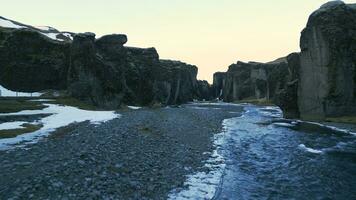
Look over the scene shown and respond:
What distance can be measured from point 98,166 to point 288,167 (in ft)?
43.5

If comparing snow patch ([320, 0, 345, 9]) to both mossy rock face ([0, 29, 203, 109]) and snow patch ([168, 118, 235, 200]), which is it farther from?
mossy rock face ([0, 29, 203, 109])

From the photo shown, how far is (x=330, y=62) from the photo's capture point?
2429 inches

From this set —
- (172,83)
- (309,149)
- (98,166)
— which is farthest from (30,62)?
(172,83)

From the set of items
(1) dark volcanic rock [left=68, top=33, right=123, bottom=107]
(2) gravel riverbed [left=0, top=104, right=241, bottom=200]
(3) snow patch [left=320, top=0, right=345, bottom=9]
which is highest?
(3) snow patch [left=320, top=0, right=345, bottom=9]

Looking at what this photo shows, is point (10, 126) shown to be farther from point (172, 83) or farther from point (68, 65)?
point (172, 83)

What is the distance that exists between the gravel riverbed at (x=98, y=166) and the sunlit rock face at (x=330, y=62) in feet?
118

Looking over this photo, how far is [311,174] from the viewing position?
904 inches

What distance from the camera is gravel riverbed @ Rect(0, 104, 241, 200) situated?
52.7 ft

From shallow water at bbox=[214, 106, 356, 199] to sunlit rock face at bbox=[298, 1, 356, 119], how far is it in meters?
20.7

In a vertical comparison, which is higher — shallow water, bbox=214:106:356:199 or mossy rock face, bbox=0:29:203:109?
mossy rock face, bbox=0:29:203:109

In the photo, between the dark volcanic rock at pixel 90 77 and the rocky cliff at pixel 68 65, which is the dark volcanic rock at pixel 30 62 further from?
the dark volcanic rock at pixel 90 77

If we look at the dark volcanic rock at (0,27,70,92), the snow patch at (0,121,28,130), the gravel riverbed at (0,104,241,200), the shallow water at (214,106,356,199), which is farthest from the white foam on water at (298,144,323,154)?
the dark volcanic rock at (0,27,70,92)

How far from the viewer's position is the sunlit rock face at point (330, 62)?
59.9 meters

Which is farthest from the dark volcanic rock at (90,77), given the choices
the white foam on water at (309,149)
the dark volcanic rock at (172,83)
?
the dark volcanic rock at (172,83)
